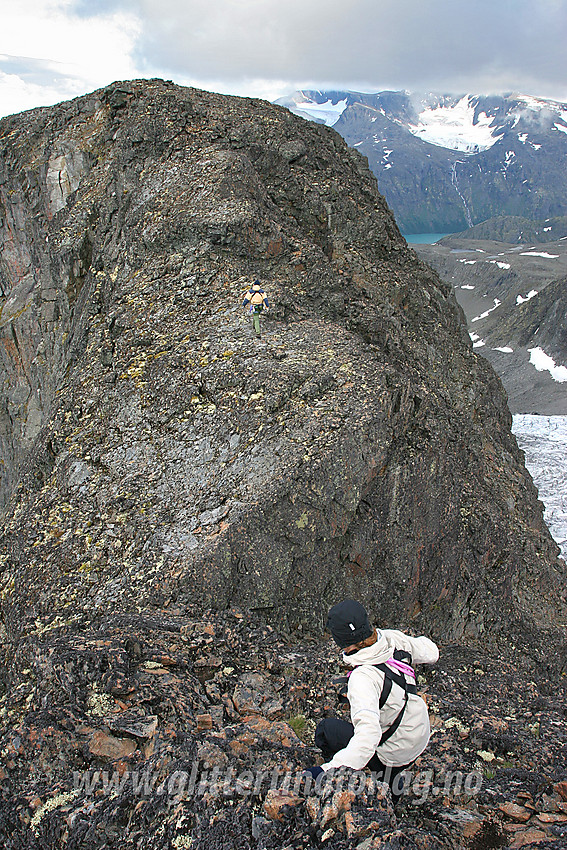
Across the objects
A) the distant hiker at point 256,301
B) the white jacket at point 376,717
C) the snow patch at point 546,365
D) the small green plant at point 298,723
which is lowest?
the snow patch at point 546,365

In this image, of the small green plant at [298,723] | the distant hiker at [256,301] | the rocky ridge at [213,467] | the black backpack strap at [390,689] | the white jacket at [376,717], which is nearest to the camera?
the white jacket at [376,717]

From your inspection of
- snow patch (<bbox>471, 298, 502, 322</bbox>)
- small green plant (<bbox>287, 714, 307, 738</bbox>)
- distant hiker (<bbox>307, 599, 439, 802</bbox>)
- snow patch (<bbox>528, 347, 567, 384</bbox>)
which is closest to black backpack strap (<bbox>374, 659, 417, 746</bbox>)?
distant hiker (<bbox>307, 599, 439, 802</bbox>)

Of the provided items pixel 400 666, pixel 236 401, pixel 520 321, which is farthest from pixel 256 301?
pixel 520 321

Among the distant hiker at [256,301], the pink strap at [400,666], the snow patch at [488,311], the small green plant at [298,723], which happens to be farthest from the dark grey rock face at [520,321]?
the pink strap at [400,666]

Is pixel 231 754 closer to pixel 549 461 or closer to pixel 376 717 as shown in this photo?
pixel 376 717

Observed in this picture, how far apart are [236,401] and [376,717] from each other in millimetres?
10448

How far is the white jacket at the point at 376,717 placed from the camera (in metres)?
5.75

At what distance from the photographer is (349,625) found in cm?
596

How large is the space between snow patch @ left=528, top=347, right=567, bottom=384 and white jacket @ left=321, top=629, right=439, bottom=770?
120066mm

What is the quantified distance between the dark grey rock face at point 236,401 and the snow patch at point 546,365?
9940cm

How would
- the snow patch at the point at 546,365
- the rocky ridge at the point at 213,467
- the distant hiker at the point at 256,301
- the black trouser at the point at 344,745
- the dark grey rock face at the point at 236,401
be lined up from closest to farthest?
the black trouser at the point at 344,745 < the rocky ridge at the point at 213,467 < the dark grey rock face at the point at 236,401 < the distant hiker at the point at 256,301 < the snow patch at the point at 546,365

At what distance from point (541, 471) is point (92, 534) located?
52.7m

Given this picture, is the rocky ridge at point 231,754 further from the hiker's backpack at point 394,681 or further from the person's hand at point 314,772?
the hiker's backpack at point 394,681

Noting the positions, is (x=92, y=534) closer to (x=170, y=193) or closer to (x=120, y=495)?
(x=120, y=495)
